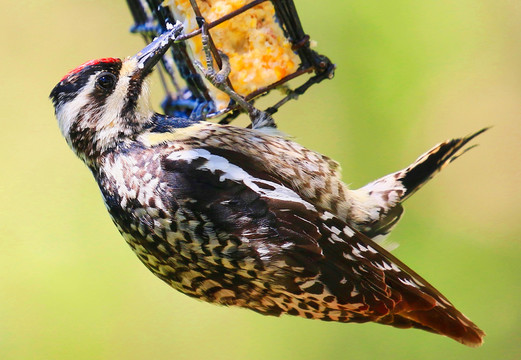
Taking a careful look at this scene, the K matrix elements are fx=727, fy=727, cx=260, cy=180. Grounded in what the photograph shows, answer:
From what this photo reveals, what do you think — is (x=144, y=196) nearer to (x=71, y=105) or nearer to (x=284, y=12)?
(x=71, y=105)

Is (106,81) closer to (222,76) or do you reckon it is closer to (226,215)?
(222,76)

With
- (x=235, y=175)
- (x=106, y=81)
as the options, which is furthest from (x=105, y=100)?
(x=235, y=175)

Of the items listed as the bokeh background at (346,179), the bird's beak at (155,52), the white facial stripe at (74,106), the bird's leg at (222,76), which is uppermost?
the bird's beak at (155,52)

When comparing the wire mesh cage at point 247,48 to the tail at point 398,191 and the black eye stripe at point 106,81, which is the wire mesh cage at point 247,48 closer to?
the black eye stripe at point 106,81

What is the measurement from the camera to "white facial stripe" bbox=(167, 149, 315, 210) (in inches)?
96.0

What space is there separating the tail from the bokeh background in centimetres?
171

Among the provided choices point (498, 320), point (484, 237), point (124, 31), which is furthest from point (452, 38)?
point (124, 31)

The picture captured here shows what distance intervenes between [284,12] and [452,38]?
2.61 m

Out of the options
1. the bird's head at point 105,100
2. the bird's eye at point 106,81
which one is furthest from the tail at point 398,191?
the bird's eye at point 106,81

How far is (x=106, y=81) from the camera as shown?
2535mm

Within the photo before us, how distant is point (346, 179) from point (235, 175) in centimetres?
224

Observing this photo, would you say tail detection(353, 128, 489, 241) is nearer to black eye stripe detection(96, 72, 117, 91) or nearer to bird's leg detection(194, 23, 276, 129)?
bird's leg detection(194, 23, 276, 129)

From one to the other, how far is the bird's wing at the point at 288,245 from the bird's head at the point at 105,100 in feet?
0.72

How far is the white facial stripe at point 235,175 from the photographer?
244 cm
